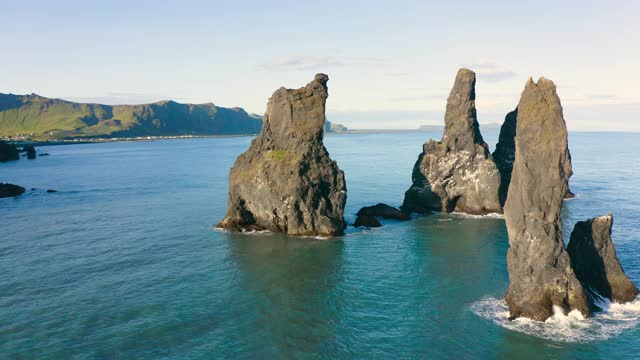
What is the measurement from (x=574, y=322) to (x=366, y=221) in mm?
33812

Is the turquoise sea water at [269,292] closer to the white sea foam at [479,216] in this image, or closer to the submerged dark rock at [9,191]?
the white sea foam at [479,216]

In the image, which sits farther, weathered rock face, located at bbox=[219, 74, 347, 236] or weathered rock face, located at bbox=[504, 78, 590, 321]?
weathered rock face, located at bbox=[219, 74, 347, 236]

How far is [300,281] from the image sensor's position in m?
43.8

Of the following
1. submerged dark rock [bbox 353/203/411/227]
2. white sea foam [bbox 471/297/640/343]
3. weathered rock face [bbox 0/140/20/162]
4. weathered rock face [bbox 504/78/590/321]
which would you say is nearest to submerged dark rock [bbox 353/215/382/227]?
submerged dark rock [bbox 353/203/411/227]

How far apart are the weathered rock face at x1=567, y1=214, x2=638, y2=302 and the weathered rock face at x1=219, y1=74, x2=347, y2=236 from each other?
29448mm

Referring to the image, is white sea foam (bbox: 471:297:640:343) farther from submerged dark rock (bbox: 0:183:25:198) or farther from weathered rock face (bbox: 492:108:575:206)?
submerged dark rock (bbox: 0:183:25:198)

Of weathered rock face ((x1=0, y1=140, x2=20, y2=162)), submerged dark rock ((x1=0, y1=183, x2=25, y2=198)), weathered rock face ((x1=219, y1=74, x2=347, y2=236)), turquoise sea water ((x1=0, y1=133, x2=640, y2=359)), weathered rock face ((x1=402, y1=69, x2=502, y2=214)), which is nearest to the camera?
turquoise sea water ((x1=0, y1=133, x2=640, y2=359))

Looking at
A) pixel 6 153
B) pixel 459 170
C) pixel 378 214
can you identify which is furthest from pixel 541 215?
pixel 6 153

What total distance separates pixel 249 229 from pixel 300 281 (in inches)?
837

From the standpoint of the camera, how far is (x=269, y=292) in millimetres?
40844

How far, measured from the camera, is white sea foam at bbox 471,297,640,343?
31750mm

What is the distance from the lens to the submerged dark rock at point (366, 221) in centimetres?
6473

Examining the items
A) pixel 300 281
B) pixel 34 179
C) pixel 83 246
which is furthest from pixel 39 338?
pixel 34 179

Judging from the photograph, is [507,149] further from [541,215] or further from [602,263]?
[541,215]
